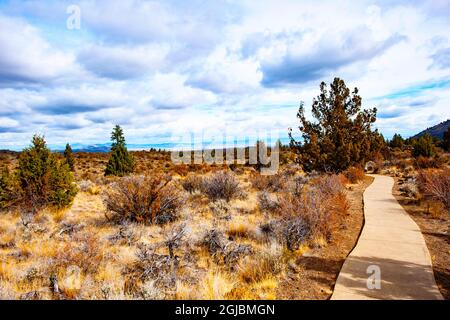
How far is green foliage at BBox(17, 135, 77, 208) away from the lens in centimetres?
1153

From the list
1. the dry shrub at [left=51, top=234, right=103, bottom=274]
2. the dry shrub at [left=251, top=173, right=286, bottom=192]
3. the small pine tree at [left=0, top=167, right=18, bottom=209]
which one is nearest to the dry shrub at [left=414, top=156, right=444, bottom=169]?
the dry shrub at [left=251, top=173, right=286, bottom=192]

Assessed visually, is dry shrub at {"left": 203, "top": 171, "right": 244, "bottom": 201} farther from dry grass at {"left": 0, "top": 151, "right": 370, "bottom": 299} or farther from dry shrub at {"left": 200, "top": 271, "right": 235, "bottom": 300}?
dry shrub at {"left": 200, "top": 271, "right": 235, "bottom": 300}

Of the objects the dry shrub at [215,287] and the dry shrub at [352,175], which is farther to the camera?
the dry shrub at [352,175]

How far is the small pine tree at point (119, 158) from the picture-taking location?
2444 centimetres

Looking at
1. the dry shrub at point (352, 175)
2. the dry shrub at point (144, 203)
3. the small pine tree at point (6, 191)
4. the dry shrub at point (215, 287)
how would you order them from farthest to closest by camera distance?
1. the dry shrub at point (352, 175)
2. the small pine tree at point (6, 191)
3. the dry shrub at point (144, 203)
4. the dry shrub at point (215, 287)

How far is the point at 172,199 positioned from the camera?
10.9m

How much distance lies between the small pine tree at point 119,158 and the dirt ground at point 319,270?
63.8ft

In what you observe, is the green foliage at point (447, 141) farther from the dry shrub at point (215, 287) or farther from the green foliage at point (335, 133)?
the dry shrub at point (215, 287)

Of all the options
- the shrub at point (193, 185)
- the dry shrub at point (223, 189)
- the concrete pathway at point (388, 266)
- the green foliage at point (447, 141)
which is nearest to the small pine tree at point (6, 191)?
the dry shrub at point (223, 189)

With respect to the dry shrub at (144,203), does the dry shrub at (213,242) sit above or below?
below

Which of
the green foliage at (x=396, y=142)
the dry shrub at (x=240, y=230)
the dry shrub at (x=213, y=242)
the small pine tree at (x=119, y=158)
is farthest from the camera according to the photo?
the green foliage at (x=396, y=142)

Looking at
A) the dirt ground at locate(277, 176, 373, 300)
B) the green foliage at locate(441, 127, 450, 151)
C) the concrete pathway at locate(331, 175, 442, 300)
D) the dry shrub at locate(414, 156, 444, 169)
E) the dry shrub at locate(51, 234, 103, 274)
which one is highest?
the green foliage at locate(441, 127, 450, 151)

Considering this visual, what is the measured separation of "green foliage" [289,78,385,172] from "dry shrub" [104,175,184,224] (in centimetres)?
1148
